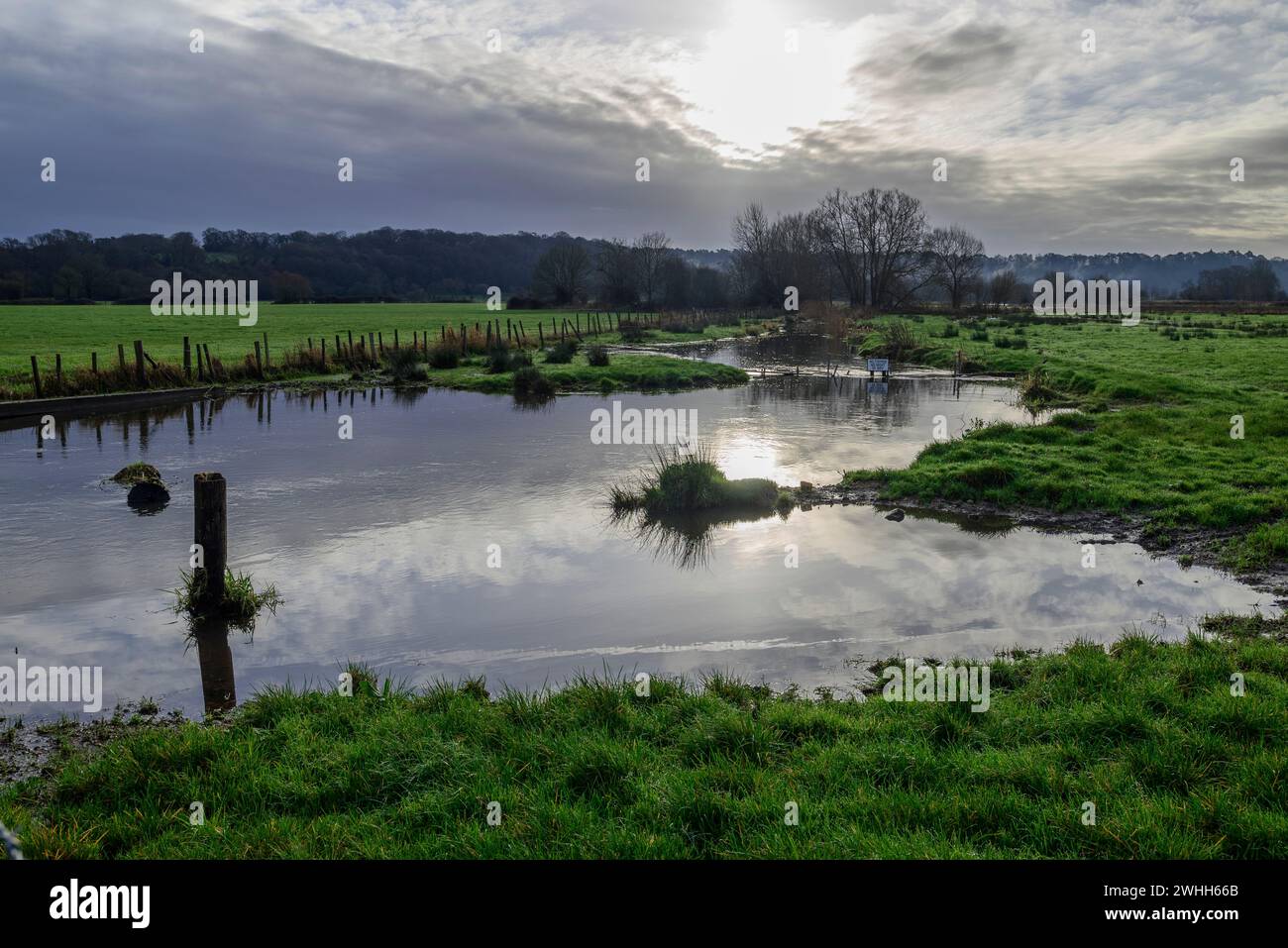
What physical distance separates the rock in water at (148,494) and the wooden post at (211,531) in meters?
6.76

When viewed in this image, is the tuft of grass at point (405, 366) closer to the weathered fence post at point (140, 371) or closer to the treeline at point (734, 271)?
the weathered fence post at point (140, 371)

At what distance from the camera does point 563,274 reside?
11369 centimetres

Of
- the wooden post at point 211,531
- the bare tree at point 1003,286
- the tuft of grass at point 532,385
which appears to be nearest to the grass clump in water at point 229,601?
the wooden post at point 211,531

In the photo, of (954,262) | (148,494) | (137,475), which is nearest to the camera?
(148,494)

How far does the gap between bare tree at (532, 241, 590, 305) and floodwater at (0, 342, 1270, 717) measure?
94.1m

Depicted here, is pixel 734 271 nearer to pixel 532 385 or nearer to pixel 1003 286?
pixel 1003 286

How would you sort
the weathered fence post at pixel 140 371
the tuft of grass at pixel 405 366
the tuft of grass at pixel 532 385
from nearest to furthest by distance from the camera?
the weathered fence post at pixel 140 371
the tuft of grass at pixel 532 385
the tuft of grass at pixel 405 366

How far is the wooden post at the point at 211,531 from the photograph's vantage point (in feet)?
32.7

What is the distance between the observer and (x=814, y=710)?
271 inches

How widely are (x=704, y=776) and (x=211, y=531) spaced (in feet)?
23.9

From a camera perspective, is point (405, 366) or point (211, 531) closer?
point (211, 531)

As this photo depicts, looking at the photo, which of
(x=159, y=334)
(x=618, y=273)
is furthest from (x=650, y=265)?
(x=159, y=334)

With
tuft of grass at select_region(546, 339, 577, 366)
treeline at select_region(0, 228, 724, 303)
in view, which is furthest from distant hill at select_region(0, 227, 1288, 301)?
tuft of grass at select_region(546, 339, 577, 366)

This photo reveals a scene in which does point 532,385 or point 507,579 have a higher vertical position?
point 532,385
